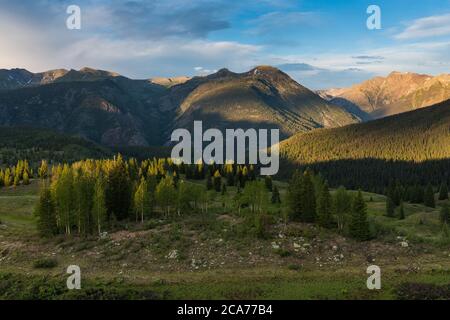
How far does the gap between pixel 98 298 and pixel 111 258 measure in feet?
43.6

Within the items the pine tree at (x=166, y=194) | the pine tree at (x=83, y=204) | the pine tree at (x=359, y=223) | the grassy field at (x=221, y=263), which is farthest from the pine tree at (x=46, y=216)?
the pine tree at (x=359, y=223)

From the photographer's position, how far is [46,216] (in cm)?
6438

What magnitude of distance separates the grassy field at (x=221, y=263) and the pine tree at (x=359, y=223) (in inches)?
68.7

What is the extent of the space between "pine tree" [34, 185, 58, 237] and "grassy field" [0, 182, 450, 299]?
254cm

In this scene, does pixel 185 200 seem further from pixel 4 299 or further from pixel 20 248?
pixel 4 299

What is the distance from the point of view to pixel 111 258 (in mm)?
50750

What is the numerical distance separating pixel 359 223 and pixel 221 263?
67.3 ft

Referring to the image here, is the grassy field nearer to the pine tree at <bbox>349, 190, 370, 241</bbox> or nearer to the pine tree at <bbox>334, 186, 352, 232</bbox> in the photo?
the pine tree at <bbox>349, 190, 370, 241</bbox>

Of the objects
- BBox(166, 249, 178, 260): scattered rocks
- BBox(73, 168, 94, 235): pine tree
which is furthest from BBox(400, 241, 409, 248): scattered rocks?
BBox(73, 168, 94, 235): pine tree

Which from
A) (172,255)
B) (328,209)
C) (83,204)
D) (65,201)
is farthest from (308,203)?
(65,201)

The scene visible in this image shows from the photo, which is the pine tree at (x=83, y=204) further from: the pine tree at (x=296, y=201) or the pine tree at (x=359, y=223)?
the pine tree at (x=359, y=223)

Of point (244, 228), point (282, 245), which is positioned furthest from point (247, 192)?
point (282, 245)

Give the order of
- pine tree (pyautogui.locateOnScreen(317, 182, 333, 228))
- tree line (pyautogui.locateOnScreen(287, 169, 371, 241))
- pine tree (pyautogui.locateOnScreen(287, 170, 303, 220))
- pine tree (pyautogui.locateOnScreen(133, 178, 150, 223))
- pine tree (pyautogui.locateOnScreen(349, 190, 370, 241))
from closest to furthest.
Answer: pine tree (pyautogui.locateOnScreen(349, 190, 370, 241)), tree line (pyautogui.locateOnScreen(287, 169, 371, 241)), pine tree (pyautogui.locateOnScreen(317, 182, 333, 228)), pine tree (pyautogui.locateOnScreen(287, 170, 303, 220)), pine tree (pyautogui.locateOnScreen(133, 178, 150, 223))

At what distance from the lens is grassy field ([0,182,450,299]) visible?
128 ft
